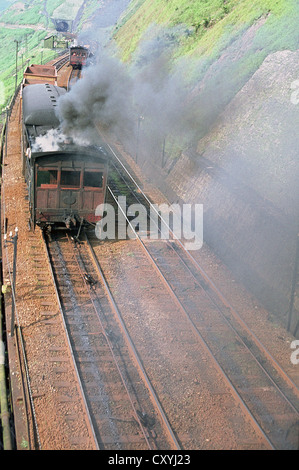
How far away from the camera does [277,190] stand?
1709 centimetres

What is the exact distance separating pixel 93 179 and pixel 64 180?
95cm

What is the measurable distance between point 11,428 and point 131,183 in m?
16.0

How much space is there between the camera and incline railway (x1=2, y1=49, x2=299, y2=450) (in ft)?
31.1

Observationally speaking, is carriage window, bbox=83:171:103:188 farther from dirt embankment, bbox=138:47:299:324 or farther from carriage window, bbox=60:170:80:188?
dirt embankment, bbox=138:47:299:324

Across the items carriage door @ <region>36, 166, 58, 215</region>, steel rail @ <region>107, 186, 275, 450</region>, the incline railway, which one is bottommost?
the incline railway

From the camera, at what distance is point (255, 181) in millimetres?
18188

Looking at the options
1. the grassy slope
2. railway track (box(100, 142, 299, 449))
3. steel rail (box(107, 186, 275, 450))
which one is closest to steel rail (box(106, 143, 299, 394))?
railway track (box(100, 142, 299, 449))

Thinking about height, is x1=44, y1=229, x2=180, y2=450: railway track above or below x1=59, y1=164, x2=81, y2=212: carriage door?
below

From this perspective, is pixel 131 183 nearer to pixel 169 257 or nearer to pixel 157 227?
pixel 157 227

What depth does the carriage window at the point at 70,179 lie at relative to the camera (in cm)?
1594

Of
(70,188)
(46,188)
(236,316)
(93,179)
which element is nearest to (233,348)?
(236,316)

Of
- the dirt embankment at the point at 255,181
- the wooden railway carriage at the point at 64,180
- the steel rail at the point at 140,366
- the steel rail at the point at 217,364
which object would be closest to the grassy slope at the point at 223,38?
the dirt embankment at the point at 255,181

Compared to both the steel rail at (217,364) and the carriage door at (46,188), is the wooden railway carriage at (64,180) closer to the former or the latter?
the carriage door at (46,188)
